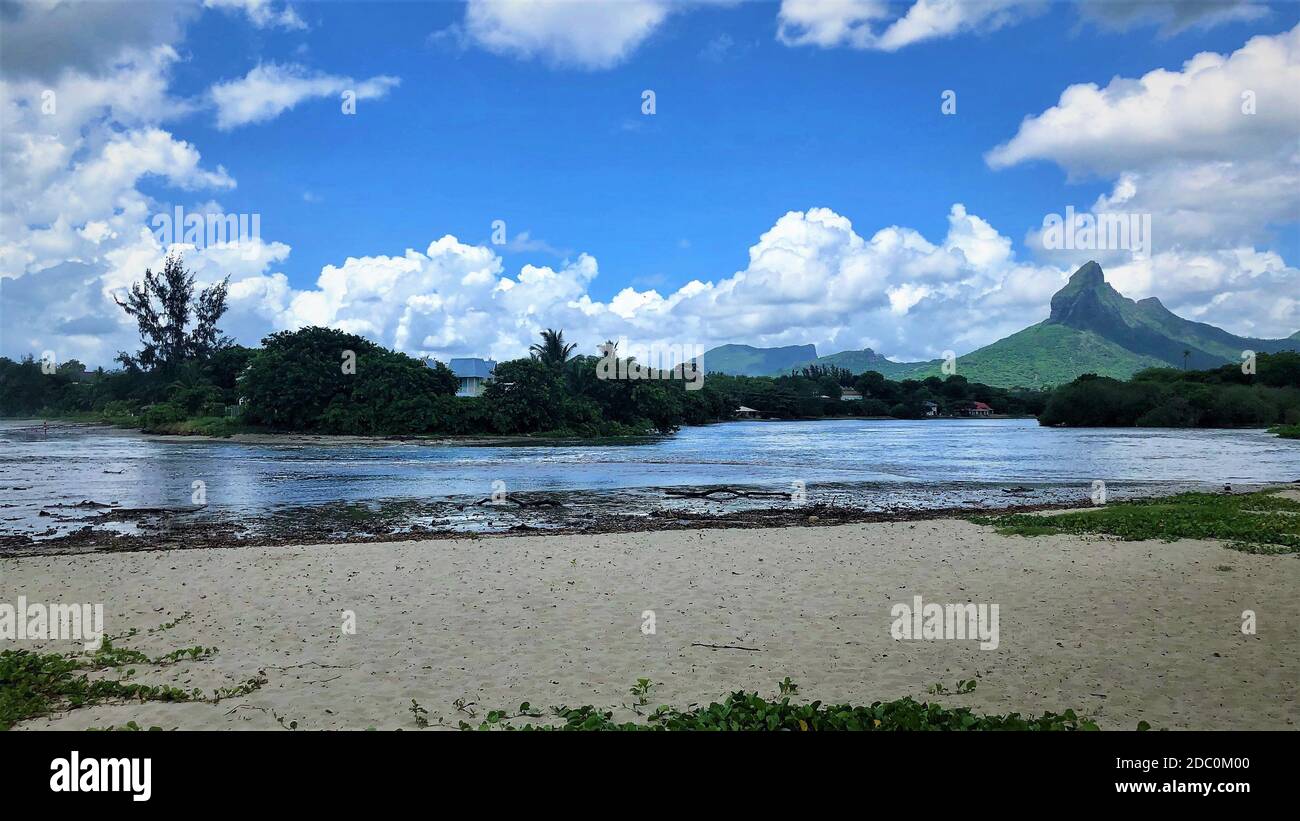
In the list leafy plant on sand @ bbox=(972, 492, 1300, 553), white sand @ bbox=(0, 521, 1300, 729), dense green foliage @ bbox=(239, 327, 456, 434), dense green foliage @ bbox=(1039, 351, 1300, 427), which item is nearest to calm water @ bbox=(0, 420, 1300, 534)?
leafy plant on sand @ bbox=(972, 492, 1300, 553)

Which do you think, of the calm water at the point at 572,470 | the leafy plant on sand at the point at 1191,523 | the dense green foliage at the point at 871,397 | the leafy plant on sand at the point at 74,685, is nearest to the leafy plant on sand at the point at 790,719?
the leafy plant on sand at the point at 74,685

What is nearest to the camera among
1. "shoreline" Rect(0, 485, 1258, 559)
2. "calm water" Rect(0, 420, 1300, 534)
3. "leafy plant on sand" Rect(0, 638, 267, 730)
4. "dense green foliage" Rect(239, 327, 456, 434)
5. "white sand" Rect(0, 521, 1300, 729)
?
"leafy plant on sand" Rect(0, 638, 267, 730)

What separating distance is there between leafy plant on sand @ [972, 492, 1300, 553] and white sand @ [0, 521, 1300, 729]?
0.88 m

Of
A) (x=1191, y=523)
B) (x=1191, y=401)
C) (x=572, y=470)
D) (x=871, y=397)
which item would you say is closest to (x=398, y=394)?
(x=572, y=470)

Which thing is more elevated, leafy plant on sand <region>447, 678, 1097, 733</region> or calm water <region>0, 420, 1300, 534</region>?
leafy plant on sand <region>447, 678, 1097, 733</region>

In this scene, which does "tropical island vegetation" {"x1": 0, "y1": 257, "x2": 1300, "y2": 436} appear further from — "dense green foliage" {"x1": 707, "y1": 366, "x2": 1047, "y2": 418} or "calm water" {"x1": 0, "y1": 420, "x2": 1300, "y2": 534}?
"calm water" {"x1": 0, "y1": 420, "x2": 1300, "y2": 534}

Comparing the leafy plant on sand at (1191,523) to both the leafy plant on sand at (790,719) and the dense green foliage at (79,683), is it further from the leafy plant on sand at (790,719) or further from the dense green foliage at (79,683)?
the dense green foliage at (79,683)

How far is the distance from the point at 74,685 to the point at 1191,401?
111911 millimetres

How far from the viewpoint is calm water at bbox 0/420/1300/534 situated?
27469mm
